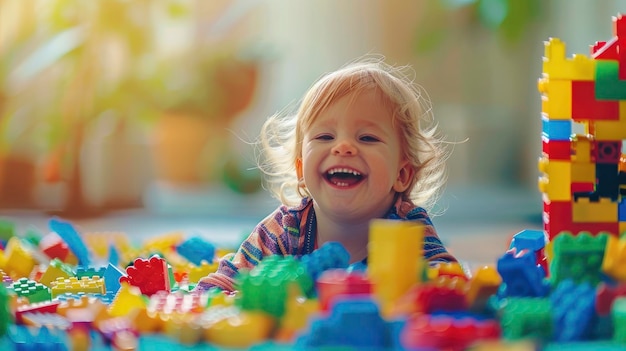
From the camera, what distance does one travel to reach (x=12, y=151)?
3299 mm

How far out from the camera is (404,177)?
3.95ft

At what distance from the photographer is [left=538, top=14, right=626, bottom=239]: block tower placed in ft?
3.22

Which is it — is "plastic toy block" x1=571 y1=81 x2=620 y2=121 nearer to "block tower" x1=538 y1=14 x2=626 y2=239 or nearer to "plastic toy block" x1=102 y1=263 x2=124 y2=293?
"block tower" x1=538 y1=14 x2=626 y2=239

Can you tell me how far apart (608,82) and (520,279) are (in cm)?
28

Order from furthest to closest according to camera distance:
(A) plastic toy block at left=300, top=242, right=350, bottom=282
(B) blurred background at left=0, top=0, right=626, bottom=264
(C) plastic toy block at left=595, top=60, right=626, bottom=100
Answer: (B) blurred background at left=0, top=0, right=626, bottom=264 < (C) plastic toy block at left=595, top=60, right=626, bottom=100 < (A) plastic toy block at left=300, top=242, right=350, bottom=282

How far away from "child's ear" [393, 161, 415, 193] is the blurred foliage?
2494 millimetres

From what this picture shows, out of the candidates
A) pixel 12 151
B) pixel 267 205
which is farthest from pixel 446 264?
pixel 12 151

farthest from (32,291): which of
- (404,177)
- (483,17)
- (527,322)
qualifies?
(483,17)

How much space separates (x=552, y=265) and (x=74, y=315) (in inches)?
17.1

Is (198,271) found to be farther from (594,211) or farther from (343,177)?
(594,211)

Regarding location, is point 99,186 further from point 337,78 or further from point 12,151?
point 337,78

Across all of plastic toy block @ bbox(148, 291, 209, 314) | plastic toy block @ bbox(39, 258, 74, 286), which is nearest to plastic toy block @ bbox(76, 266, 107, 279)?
plastic toy block @ bbox(39, 258, 74, 286)

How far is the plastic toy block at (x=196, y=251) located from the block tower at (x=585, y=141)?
24.6 inches

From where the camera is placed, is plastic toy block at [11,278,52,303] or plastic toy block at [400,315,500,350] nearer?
plastic toy block at [400,315,500,350]
